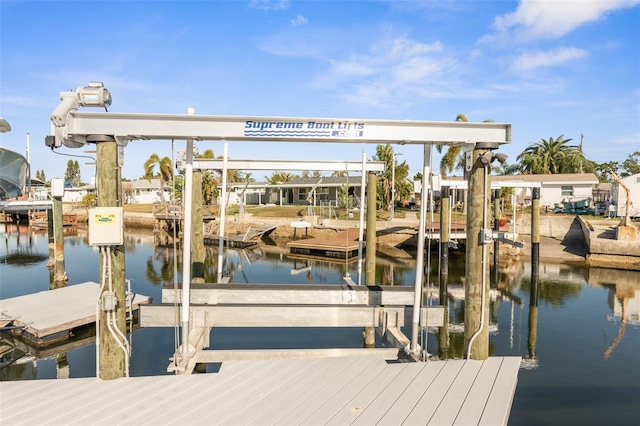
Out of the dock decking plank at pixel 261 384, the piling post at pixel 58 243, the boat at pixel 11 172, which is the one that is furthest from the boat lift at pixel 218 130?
the piling post at pixel 58 243

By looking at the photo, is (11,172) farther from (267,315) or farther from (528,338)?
(528,338)

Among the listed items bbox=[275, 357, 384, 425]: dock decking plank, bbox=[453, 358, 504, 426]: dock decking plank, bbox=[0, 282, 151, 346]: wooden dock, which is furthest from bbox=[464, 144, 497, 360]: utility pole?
bbox=[0, 282, 151, 346]: wooden dock

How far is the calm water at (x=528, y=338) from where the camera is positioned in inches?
387

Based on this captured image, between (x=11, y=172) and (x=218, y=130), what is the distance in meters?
17.3

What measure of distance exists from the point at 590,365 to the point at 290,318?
31.7ft

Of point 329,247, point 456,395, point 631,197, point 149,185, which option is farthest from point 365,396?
point 149,185

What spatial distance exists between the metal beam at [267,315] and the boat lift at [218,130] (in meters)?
0.81

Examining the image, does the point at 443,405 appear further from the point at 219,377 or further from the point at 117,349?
the point at 117,349

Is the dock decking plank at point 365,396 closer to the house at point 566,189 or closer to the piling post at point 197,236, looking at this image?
the piling post at point 197,236

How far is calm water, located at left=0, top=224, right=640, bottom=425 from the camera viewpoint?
9828 mm

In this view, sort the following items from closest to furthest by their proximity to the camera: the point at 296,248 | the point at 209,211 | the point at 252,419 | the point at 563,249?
1. the point at 252,419
2. the point at 563,249
3. the point at 296,248
4. the point at 209,211

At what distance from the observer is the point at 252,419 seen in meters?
4.62

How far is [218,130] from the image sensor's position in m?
5.98

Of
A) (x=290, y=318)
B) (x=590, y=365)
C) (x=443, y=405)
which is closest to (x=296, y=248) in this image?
(x=590, y=365)
